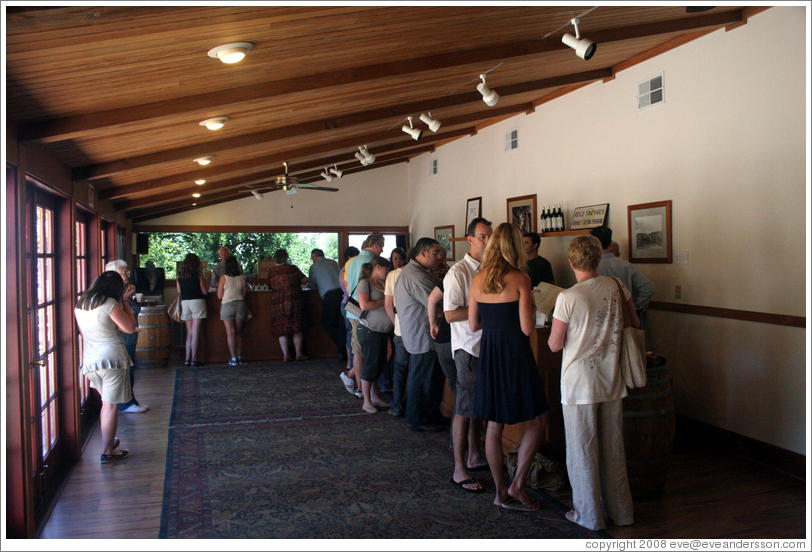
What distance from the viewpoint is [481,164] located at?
877 centimetres

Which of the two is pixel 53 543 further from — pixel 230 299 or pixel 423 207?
pixel 423 207

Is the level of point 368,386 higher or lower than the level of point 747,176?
lower

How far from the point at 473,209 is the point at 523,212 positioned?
154 cm

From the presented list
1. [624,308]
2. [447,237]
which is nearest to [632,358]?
[624,308]

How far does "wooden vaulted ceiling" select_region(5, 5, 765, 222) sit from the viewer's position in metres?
2.43

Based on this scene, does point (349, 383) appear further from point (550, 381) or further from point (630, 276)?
point (630, 276)

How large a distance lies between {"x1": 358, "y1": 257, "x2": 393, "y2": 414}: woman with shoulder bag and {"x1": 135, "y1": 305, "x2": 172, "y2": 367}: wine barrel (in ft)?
12.4

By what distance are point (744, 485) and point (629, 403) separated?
1198mm

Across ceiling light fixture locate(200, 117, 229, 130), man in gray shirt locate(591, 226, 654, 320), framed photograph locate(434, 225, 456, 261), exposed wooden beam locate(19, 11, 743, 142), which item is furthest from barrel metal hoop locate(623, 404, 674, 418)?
framed photograph locate(434, 225, 456, 261)

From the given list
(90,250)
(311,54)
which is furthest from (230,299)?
(311,54)

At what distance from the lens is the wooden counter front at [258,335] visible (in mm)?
8352

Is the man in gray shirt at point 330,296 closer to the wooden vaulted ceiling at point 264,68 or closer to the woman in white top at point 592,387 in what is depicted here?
the wooden vaulted ceiling at point 264,68

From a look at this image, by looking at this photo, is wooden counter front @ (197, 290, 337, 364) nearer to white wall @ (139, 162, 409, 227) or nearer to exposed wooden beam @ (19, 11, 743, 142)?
white wall @ (139, 162, 409, 227)

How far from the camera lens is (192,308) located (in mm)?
8039
